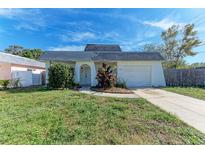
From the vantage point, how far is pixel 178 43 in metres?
25.9

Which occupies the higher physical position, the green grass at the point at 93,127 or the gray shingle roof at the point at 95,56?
the gray shingle roof at the point at 95,56

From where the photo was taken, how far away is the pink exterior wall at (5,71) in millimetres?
18578

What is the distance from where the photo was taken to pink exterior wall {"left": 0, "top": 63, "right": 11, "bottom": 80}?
18.6 m

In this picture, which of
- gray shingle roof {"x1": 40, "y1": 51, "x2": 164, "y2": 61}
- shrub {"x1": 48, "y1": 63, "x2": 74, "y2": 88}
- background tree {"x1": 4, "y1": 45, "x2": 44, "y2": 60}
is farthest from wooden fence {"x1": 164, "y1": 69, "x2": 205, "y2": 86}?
background tree {"x1": 4, "y1": 45, "x2": 44, "y2": 60}

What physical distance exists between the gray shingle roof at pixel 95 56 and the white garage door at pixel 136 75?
0.97 metres

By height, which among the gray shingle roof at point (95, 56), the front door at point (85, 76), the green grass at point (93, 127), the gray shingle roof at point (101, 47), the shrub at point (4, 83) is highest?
the gray shingle roof at point (101, 47)

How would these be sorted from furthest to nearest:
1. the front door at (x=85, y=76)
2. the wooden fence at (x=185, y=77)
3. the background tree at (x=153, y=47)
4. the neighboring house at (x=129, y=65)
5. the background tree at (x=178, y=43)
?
the background tree at (x=153, y=47), the background tree at (x=178, y=43), the front door at (x=85, y=76), the wooden fence at (x=185, y=77), the neighboring house at (x=129, y=65)

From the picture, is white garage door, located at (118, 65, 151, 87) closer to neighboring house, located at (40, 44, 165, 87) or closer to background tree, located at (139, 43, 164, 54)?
neighboring house, located at (40, 44, 165, 87)

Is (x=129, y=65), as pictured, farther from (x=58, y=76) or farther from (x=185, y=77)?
(x=58, y=76)

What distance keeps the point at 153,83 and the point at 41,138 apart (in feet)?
49.9

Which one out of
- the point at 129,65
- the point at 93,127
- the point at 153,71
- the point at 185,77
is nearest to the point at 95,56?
the point at 129,65

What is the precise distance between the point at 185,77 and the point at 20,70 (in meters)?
19.0

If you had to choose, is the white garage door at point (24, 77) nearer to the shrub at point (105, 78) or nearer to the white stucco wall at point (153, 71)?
the shrub at point (105, 78)

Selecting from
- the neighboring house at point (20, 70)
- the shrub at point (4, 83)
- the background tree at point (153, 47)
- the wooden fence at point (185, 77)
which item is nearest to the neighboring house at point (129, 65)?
the wooden fence at point (185, 77)
